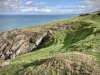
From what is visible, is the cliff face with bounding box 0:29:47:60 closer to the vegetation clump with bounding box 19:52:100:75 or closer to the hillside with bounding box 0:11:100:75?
the hillside with bounding box 0:11:100:75

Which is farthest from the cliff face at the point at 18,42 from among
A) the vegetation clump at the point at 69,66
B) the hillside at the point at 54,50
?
the vegetation clump at the point at 69,66

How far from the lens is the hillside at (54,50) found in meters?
19.8

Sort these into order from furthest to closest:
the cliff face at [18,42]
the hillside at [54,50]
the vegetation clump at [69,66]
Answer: the cliff face at [18,42]
the hillside at [54,50]
the vegetation clump at [69,66]

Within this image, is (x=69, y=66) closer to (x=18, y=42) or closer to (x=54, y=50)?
(x=54, y=50)

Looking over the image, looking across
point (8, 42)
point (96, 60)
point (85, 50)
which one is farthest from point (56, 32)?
point (96, 60)

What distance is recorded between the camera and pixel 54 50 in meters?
34.9

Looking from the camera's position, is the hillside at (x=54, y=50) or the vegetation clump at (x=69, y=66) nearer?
the vegetation clump at (x=69, y=66)

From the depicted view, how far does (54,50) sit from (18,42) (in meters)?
21.3

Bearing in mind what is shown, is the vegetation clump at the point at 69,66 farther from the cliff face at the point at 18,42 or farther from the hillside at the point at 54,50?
the cliff face at the point at 18,42

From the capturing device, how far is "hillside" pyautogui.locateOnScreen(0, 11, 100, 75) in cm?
1983

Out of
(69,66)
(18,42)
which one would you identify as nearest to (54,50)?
(69,66)

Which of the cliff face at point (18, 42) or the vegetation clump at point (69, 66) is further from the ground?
the vegetation clump at point (69, 66)

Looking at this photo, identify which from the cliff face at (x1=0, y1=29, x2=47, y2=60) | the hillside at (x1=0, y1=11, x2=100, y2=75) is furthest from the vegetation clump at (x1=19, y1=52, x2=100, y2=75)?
the cliff face at (x1=0, y1=29, x2=47, y2=60)

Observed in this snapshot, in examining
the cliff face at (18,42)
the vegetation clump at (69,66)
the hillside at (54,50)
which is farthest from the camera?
the cliff face at (18,42)
